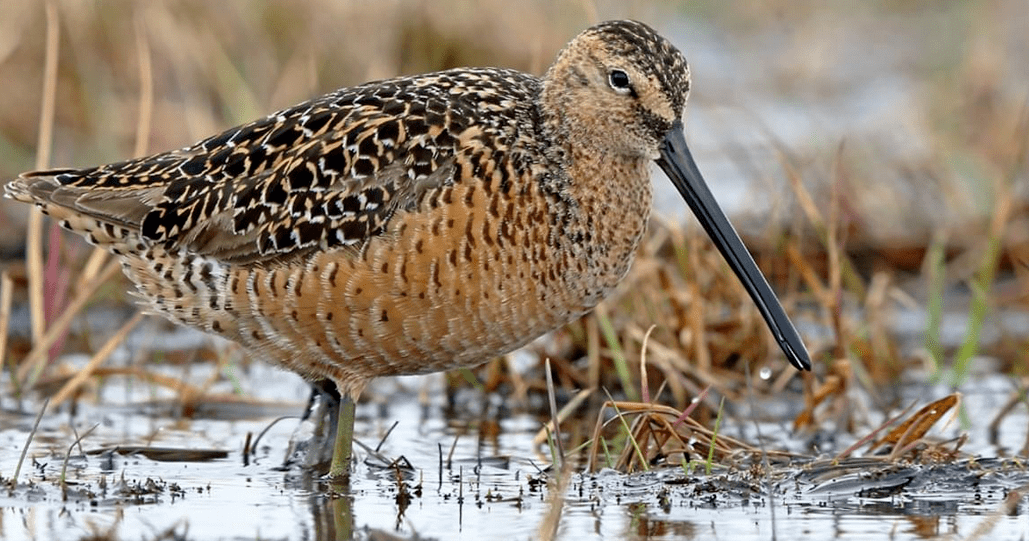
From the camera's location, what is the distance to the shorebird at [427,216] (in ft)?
15.0

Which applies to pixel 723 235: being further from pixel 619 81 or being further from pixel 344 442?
pixel 344 442

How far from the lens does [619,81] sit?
4.73 metres

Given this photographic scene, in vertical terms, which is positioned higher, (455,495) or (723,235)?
(723,235)

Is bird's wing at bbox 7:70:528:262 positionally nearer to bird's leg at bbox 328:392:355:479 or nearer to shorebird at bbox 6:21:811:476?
shorebird at bbox 6:21:811:476

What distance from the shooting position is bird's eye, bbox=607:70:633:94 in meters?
4.71

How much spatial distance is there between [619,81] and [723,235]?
537mm

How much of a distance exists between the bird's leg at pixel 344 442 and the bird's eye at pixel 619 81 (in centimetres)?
119

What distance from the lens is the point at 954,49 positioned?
11656 mm

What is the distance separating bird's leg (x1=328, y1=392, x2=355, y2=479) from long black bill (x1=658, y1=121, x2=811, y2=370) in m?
1.16

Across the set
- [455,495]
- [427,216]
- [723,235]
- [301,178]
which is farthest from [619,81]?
[455,495]

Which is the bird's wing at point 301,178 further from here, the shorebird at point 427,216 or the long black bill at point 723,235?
the long black bill at point 723,235

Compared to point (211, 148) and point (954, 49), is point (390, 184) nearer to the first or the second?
point (211, 148)

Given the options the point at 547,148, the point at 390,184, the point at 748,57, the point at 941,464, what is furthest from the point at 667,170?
the point at 748,57

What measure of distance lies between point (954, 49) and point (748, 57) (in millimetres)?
1429
